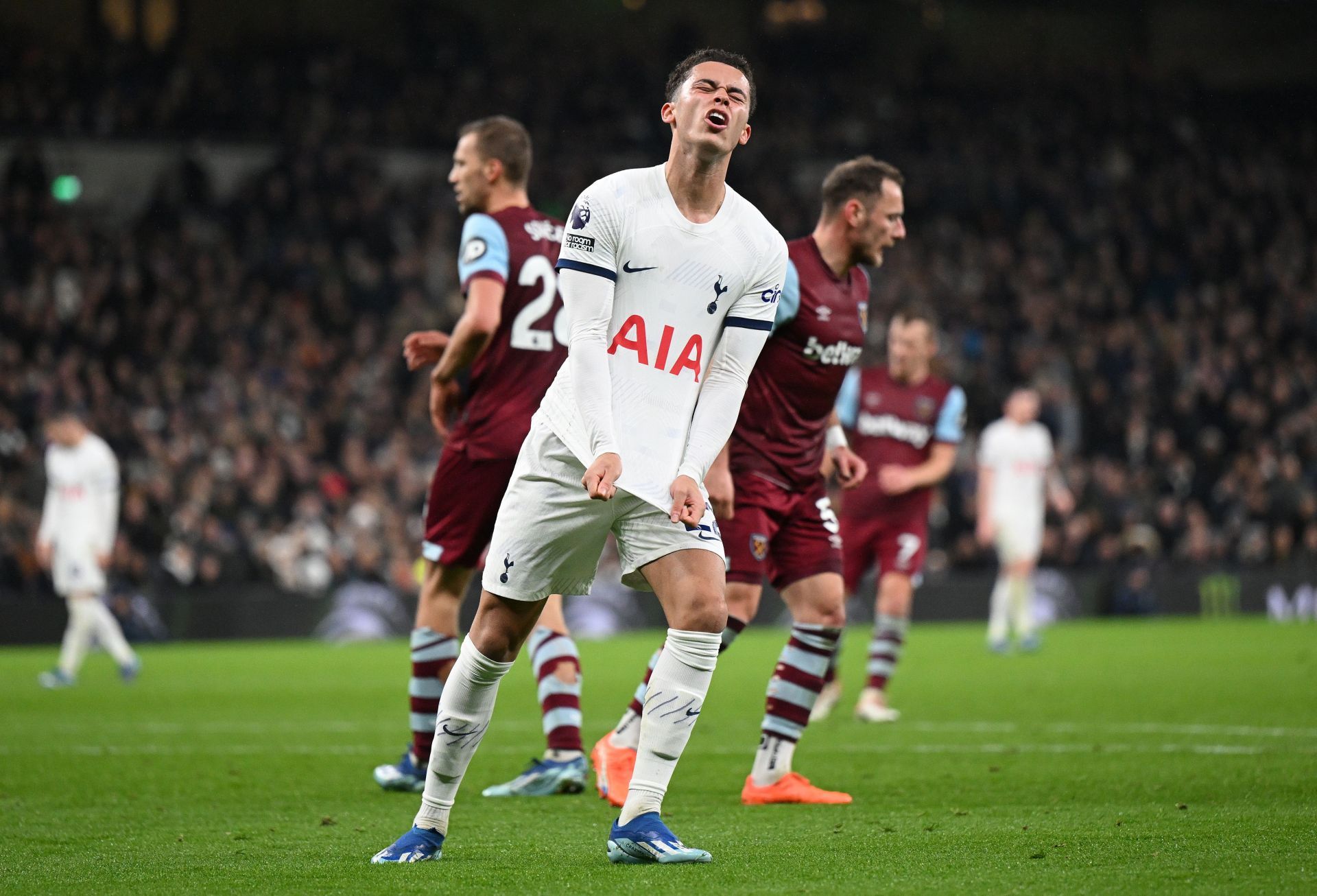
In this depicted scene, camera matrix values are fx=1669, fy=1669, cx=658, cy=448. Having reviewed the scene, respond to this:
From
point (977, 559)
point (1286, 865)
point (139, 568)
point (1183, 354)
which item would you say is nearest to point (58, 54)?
point (139, 568)

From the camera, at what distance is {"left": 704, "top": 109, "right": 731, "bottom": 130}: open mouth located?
4.78m

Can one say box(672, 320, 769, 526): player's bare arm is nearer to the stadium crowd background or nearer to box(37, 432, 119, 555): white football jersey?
box(37, 432, 119, 555): white football jersey

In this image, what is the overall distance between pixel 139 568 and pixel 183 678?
5176 mm

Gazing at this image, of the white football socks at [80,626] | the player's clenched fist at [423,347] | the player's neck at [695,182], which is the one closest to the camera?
the player's neck at [695,182]

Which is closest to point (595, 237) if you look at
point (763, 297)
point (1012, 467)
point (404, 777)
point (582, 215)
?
point (582, 215)

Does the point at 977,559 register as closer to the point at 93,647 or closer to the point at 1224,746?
the point at 93,647

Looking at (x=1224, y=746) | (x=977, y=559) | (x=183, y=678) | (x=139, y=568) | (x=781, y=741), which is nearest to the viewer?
(x=781, y=741)

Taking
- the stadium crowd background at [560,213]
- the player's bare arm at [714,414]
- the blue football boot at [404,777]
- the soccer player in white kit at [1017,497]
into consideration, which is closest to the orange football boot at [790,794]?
the blue football boot at [404,777]

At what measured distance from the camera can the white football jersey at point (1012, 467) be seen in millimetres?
16891

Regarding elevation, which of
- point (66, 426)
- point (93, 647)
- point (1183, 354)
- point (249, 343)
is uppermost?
point (1183, 354)

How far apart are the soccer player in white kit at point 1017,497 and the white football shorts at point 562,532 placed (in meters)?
11.8

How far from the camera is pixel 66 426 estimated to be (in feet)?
45.4

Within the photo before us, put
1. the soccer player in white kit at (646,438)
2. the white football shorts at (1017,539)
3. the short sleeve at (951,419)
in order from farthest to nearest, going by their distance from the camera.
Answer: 1. the white football shorts at (1017,539)
2. the short sleeve at (951,419)
3. the soccer player in white kit at (646,438)

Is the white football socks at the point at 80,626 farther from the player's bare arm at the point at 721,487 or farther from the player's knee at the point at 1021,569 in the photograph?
the player's bare arm at the point at 721,487
